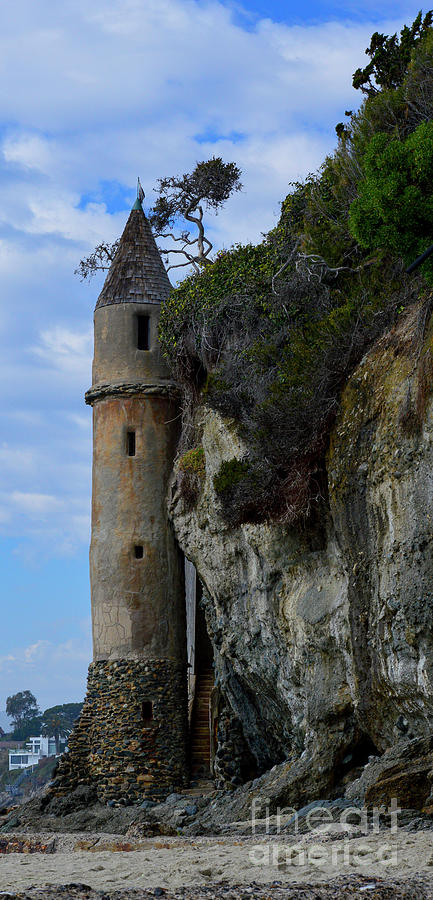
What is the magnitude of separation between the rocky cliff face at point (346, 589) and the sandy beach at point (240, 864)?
150 inches

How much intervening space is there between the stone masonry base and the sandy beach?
11597 millimetres

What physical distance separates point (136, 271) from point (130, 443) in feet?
15.2

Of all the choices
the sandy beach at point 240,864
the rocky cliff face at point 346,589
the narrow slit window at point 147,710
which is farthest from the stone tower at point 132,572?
the sandy beach at point 240,864

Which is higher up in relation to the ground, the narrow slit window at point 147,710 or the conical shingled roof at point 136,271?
the conical shingled roof at point 136,271

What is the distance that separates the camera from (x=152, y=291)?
2764cm

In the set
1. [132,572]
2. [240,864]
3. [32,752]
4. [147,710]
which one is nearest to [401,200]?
[240,864]

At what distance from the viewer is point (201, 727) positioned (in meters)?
26.4

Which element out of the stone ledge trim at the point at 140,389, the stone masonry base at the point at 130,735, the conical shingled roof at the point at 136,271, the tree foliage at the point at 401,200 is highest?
the conical shingled roof at the point at 136,271

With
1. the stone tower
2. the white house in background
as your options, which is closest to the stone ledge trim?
the stone tower

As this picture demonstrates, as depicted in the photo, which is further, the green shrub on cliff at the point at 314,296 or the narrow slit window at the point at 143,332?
the narrow slit window at the point at 143,332

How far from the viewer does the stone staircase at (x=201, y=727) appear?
2566cm

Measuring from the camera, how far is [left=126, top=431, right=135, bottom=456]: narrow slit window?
→ 26766mm

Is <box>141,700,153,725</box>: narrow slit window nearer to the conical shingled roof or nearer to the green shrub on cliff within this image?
the green shrub on cliff

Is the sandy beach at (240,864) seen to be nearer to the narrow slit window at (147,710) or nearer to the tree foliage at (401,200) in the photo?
the tree foliage at (401,200)
